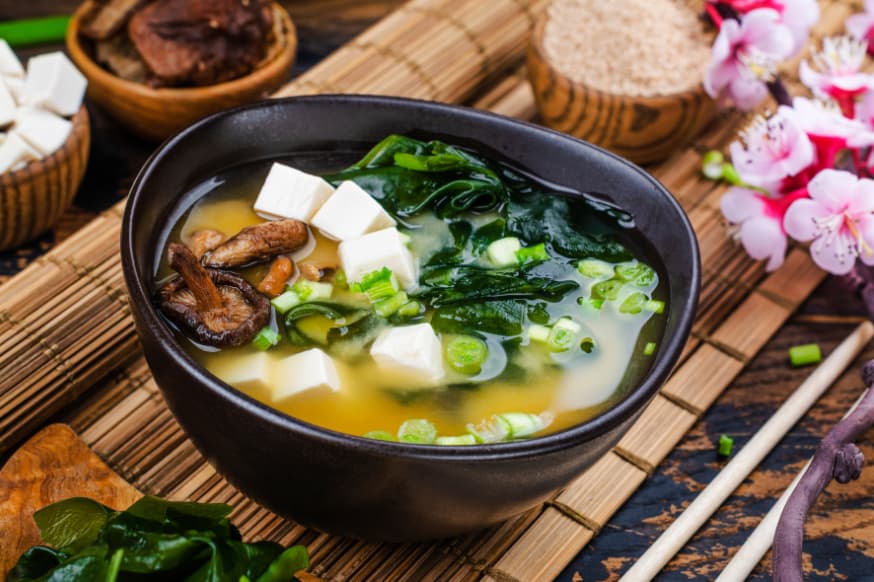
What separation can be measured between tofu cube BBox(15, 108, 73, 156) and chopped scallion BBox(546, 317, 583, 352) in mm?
1556

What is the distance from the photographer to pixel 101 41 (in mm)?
3311

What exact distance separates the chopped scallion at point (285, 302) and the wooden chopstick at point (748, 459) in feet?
2.92

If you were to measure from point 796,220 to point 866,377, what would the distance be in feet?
1.54

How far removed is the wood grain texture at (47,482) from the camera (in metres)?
2.09

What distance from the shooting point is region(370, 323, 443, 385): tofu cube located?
6.56ft

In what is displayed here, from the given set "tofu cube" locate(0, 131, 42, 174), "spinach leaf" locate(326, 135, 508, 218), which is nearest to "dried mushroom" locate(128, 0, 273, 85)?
"tofu cube" locate(0, 131, 42, 174)

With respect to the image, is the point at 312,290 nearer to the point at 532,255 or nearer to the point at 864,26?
the point at 532,255

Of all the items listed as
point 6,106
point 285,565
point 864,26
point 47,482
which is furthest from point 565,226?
point 6,106

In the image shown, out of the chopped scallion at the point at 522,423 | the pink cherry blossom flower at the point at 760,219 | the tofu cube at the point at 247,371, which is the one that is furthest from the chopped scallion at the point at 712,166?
the tofu cube at the point at 247,371

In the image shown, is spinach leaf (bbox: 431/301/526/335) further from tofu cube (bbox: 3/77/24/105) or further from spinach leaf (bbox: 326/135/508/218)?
tofu cube (bbox: 3/77/24/105)

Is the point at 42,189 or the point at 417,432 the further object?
the point at 42,189

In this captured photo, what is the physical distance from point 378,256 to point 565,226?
467mm

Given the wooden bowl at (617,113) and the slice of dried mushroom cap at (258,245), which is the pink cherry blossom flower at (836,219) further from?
the slice of dried mushroom cap at (258,245)

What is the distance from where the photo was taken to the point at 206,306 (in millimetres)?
2016
